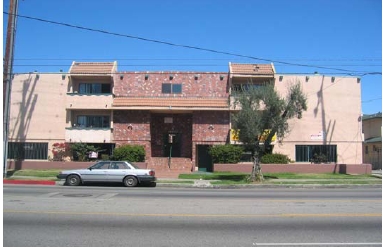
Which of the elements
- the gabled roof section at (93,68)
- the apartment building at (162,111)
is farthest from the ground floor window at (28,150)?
the gabled roof section at (93,68)

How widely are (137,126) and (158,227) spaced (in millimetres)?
23398

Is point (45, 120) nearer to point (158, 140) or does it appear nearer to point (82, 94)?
point (82, 94)

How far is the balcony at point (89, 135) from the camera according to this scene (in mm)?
30531

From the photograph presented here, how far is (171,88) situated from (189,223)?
23.8 meters

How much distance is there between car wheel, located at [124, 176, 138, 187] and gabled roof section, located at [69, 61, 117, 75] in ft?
43.5

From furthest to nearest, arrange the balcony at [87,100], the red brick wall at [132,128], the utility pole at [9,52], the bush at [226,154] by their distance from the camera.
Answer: the red brick wall at [132,128], the balcony at [87,100], the bush at [226,154], the utility pole at [9,52]

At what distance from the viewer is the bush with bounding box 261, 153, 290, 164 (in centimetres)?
2917

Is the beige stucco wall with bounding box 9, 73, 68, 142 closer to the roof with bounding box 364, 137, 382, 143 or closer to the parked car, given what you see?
the parked car

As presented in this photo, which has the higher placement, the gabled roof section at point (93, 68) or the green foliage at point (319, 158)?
the gabled roof section at point (93, 68)

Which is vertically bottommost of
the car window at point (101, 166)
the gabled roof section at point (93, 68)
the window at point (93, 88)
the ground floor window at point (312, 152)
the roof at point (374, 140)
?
the car window at point (101, 166)

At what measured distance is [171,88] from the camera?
104ft

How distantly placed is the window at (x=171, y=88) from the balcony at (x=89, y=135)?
5373 millimetres

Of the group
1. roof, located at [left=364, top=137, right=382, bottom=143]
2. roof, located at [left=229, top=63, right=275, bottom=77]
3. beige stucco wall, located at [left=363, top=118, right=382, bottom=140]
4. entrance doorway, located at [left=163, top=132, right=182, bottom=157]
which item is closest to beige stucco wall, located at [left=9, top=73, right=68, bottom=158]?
entrance doorway, located at [left=163, top=132, right=182, bottom=157]

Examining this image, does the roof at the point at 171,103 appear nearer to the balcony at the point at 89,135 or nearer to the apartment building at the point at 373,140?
the balcony at the point at 89,135
